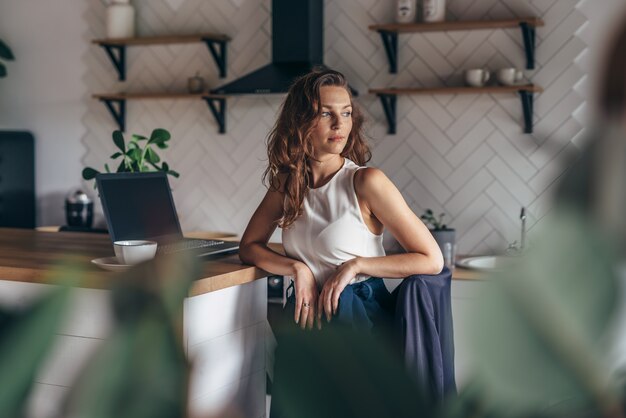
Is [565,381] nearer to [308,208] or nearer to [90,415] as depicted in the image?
[90,415]

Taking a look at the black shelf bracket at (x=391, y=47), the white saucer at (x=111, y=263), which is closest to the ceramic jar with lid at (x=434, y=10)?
the black shelf bracket at (x=391, y=47)

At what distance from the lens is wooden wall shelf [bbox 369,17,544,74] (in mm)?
3852

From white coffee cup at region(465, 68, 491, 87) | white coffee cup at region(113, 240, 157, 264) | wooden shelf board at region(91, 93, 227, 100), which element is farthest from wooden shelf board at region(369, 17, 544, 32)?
white coffee cup at region(113, 240, 157, 264)

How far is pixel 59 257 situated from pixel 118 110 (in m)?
2.97

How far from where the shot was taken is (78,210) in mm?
4785

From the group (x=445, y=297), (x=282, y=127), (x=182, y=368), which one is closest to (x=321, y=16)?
(x=282, y=127)

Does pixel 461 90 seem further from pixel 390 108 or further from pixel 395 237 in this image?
pixel 395 237

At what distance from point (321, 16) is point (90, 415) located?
420 centimetres

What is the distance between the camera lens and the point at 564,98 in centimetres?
396

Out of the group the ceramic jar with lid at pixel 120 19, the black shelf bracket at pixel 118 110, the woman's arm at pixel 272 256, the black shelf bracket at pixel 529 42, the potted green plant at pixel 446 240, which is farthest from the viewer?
the black shelf bracket at pixel 118 110

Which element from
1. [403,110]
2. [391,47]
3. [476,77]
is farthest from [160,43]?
Answer: [476,77]

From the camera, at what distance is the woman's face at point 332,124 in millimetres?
2410

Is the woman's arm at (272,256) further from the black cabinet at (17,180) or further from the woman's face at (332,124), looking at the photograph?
the black cabinet at (17,180)

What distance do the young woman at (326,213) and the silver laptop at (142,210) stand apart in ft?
0.80
